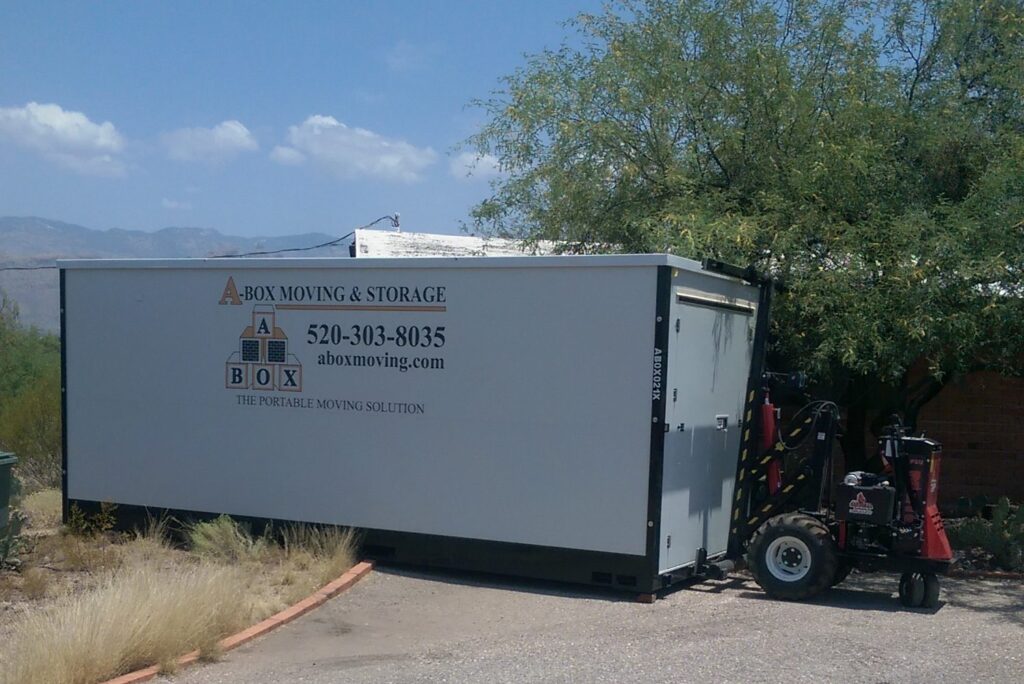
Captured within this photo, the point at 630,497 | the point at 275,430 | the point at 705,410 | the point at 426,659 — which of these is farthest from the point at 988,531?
the point at 275,430

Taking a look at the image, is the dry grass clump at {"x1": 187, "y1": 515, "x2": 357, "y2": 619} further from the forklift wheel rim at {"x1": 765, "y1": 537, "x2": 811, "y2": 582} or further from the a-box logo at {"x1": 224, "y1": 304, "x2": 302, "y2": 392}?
the forklift wheel rim at {"x1": 765, "y1": 537, "x2": 811, "y2": 582}

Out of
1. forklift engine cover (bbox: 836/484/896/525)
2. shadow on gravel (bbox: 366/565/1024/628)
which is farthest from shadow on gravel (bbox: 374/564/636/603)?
forklift engine cover (bbox: 836/484/896/525)

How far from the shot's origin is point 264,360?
37.8 feet

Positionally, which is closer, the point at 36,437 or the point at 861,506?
the point at 861,506

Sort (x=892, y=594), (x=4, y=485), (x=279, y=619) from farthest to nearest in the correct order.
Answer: (x=4, y=485), (x=892, y=594), (x=279, y=619)

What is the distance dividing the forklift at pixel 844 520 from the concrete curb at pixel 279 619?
3428mm

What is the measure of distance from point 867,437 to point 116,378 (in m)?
8.91

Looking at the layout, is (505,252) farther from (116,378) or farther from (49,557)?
(49,557)

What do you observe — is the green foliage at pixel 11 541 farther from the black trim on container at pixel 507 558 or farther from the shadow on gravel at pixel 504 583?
the shadow on gravel at pixel 504 583

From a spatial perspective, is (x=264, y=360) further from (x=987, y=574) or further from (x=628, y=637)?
(x=987, y=574)

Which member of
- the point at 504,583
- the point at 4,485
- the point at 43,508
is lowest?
the point at 43,508

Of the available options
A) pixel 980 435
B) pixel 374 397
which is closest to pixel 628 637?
pixel 374 397

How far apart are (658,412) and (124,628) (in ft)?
14.4

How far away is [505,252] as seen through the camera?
16.5 metres
